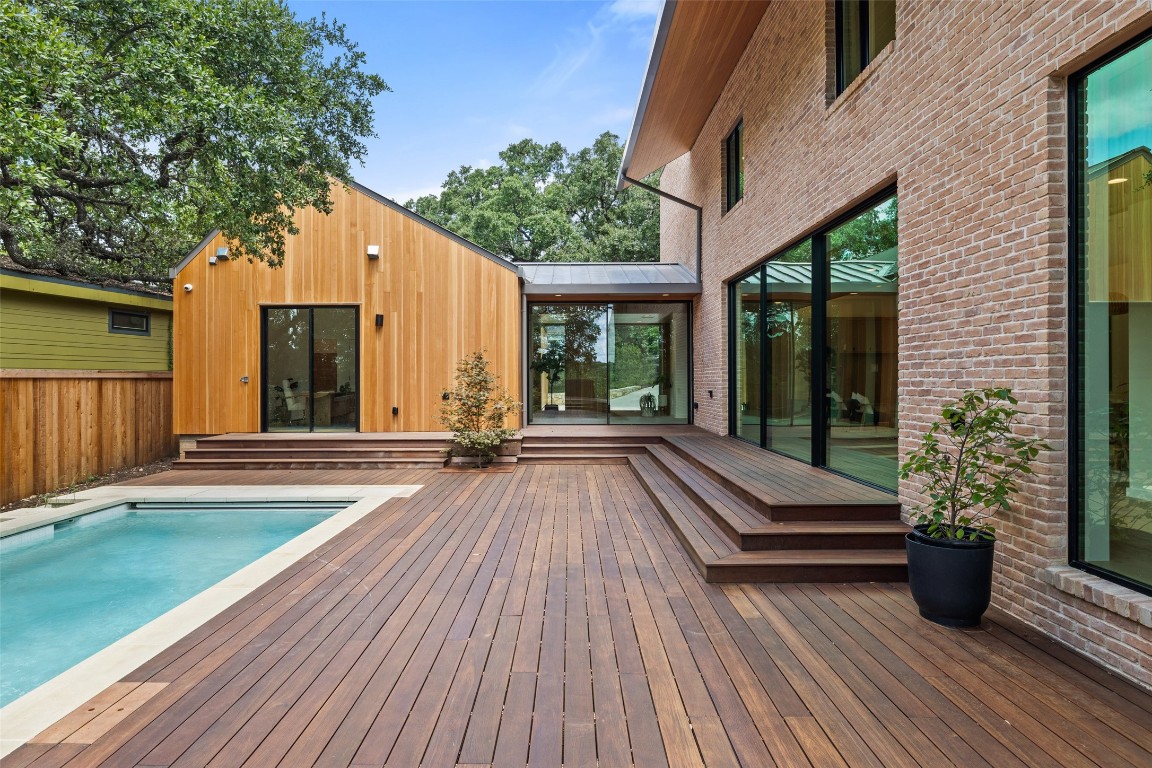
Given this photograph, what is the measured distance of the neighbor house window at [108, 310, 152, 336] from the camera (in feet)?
27.7

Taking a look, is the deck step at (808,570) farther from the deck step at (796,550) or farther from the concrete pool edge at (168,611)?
the concrete pool edge at (168,611)

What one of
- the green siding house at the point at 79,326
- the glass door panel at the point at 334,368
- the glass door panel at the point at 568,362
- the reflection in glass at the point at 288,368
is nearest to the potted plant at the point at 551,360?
the glass door panel at the point at 568,362

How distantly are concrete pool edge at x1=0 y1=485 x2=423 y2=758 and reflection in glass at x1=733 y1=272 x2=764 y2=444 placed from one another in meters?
4.41

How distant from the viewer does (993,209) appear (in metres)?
2.98

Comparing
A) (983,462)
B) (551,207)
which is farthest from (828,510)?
(551,207)

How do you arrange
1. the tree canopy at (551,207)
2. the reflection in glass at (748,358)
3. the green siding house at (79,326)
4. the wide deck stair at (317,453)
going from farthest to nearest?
1. the tree canopy at (551,207)
2. the wide deck stair at (317,453)
3. the reflection in glass at (748,358)
4. the green siding house at (79,326)

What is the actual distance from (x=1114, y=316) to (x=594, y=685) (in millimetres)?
2888

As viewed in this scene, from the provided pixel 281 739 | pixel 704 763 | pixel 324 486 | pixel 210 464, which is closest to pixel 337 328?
pixel 210 464

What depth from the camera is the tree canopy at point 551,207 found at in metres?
20.3

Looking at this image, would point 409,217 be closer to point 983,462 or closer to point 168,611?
point 168,611

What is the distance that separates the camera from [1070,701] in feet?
6.94

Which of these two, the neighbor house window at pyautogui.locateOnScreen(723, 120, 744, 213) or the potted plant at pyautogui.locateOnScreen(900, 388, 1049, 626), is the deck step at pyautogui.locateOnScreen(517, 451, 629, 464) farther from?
the potted plant at pyautogui.locateOnScreen(900, 388, 1049, 626)

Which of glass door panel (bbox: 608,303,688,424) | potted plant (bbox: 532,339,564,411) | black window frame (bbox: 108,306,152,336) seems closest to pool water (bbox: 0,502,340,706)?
black window frame (bbox: 108,306,152,336)

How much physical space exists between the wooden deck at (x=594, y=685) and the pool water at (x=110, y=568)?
4.09 feet
